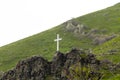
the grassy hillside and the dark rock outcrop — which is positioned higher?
the grassy hillside

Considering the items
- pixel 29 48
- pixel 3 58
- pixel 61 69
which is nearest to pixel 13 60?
pixel 3 58

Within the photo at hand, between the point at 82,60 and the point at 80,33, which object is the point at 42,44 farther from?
the point at 82,60

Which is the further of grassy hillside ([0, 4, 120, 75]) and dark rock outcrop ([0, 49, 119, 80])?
grassy hillside ([0, 4, 120, 75])

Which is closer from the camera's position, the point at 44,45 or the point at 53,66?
the point at 53,66

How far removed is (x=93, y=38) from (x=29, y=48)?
34639 mm

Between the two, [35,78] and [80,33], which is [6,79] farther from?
[80,33]

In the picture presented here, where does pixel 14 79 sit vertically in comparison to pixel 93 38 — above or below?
below

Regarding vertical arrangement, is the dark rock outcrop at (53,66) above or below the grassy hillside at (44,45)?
below

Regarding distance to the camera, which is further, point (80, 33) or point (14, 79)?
point (80, 33)

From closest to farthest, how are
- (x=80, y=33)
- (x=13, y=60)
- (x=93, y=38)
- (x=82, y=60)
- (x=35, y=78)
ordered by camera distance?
(x=82, y=60) → (x=35, y=78) → (x=13, y=60) → (x=93, y=38) → (x=80, y=33)

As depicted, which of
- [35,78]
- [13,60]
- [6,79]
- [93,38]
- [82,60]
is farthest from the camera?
[93,38]

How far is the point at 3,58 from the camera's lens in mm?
167250

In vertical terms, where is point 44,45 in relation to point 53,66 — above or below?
above

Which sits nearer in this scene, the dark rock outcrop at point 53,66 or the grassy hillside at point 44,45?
the dark rock outcrop at point 53,66
